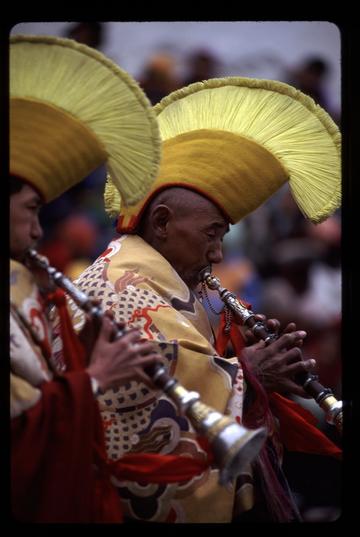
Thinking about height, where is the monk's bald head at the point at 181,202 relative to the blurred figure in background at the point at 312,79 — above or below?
below

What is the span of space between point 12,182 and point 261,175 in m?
1.36

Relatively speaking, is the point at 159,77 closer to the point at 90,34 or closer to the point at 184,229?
the point at 90,34

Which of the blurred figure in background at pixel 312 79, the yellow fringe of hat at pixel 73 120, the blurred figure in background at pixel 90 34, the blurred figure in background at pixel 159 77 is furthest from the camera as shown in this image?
the blurred figure in background at pixel 312 79

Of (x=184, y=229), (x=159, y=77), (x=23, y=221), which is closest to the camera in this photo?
(x=23, y=221)

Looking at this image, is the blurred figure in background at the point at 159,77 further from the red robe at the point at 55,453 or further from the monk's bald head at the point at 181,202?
the red robe at the point at 55,453

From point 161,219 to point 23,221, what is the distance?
108 cm

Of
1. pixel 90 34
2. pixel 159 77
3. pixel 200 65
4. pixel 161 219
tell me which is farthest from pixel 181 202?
pixel 200 65

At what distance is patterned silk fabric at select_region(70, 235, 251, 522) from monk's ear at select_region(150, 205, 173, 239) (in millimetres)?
186

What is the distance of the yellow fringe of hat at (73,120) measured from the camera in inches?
148

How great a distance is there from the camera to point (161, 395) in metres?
4.26

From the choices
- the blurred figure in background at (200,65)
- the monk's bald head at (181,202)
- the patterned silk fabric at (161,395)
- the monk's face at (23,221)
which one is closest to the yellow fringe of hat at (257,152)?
the monk's bald head at (181,202)

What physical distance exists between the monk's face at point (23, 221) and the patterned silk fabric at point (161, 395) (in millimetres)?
553
